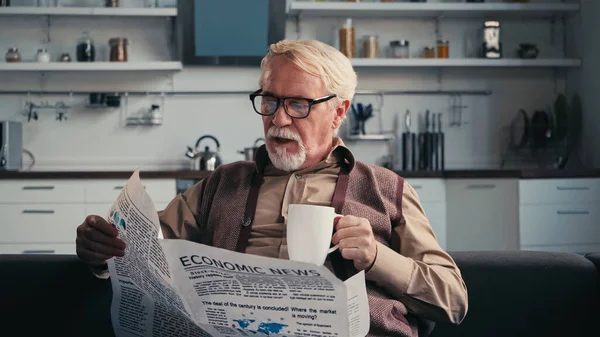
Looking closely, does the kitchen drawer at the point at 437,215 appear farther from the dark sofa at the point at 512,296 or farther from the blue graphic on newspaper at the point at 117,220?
the blue graphic on newspaper at the point at 117,220

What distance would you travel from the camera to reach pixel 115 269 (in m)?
1.40

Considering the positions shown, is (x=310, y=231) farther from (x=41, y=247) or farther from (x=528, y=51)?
(x=528, y=51)

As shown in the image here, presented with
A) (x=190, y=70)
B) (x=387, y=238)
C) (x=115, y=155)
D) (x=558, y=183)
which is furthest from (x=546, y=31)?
(x=387, y=238)

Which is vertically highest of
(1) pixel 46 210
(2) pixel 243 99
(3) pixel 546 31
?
(3) pixel 546 31

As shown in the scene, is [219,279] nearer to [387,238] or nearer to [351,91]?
[387,238]

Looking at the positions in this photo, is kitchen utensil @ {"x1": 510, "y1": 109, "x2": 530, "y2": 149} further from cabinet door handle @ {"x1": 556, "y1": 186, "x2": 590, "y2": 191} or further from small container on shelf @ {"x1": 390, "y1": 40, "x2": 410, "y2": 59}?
small container on shelf @ {"x1": 390, "y1": 40, "x2": 410, "y2": 59}

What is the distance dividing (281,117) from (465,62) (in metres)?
3.32

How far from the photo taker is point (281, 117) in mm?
1644

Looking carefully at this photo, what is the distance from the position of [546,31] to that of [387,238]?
389 centimetres

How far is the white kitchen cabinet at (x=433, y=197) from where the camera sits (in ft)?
14.3

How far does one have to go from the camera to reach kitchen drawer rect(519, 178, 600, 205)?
416 centimetres

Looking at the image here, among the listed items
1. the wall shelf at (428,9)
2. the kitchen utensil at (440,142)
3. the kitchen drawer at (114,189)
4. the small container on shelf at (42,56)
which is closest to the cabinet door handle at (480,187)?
the kitchen utensil at (440,142)

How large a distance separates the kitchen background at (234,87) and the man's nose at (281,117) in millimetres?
3213

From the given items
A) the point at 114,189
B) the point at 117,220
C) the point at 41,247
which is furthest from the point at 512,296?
the point at 41,247
